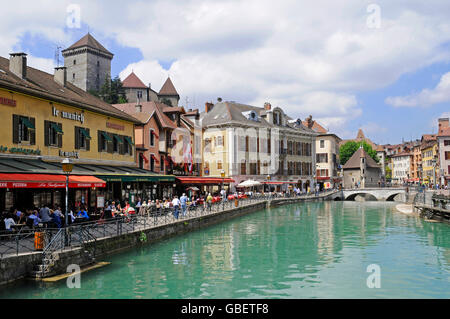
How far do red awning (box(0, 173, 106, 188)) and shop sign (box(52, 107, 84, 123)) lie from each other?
468 cm

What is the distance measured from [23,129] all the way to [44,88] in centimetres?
324

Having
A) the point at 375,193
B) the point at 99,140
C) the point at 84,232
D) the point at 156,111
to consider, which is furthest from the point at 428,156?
the point at 84,232

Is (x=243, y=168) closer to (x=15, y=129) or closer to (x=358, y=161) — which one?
(x=15, y=129)

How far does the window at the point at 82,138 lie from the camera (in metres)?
25.1

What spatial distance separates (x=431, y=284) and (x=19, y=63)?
72.2 feet

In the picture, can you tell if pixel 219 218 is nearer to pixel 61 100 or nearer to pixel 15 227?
pixel 61 100

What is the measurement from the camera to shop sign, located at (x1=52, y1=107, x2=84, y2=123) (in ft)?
76.5

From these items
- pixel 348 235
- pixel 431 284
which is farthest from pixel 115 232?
pixel 348 235

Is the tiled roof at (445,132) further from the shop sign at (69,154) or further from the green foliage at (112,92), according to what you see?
the shop sign at (69,154)

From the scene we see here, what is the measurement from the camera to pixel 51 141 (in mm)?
22938

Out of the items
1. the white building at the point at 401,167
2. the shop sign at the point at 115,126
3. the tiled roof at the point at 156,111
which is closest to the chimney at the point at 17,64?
the shop sign at the point at 115,126

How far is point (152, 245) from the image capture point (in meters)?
20.6

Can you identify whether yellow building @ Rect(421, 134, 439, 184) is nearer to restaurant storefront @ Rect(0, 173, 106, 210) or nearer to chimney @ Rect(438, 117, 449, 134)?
chimney @ Rect(438, 117, 449, 134)

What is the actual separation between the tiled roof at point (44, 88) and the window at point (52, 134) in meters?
1.41
